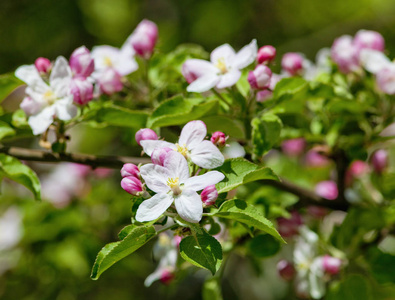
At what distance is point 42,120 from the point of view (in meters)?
1.25

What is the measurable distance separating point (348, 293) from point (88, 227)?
109 centimetres

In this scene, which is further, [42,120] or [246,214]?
[42,120]

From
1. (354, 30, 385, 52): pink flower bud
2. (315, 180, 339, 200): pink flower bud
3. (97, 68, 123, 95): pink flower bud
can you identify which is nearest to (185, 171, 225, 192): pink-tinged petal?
(97, 68, 123, 95): pink flower bud

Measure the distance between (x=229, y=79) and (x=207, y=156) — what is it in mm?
273

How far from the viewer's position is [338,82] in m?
1.62

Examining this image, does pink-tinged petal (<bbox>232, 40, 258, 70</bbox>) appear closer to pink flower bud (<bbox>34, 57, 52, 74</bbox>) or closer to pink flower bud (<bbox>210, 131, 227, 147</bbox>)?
pink flower bud (<bbox>210, 131, 227, 147</bbox>)

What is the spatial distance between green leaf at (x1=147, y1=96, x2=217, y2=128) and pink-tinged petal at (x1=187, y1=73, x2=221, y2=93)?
3 cm

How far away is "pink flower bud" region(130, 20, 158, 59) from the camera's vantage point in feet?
5.05

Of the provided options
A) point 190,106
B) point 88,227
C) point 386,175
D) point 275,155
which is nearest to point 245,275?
point 275,155

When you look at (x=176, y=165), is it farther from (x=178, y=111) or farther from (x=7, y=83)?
(x=7, y=83)

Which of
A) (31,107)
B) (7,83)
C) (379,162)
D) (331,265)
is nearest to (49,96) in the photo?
(31,107)

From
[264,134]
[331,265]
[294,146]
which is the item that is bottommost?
[294,146]

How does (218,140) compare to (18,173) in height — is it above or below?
above

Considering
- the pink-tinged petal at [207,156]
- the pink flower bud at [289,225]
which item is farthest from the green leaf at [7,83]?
the pink flower bud at [289,225]
